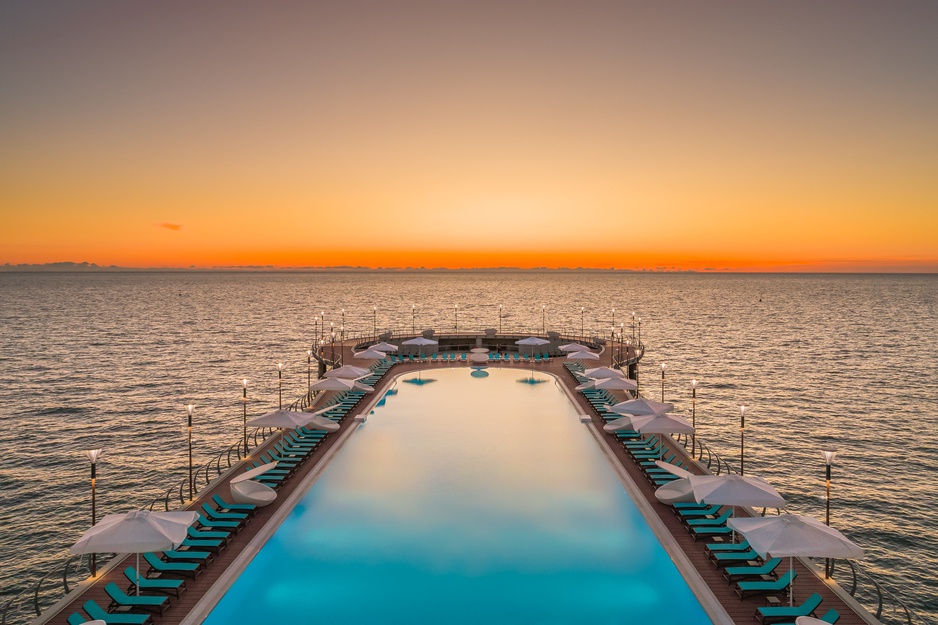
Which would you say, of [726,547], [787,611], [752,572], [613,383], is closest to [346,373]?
[613,383]

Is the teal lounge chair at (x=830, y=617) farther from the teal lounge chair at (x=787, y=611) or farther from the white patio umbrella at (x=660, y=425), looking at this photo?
the white patio umbrella at (x=660, y=425)

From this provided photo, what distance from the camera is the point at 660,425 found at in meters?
19.9

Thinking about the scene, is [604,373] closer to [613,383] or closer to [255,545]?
[613,383]

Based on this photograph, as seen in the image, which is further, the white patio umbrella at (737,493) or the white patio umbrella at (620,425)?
the white patio umbrella at (620,425)

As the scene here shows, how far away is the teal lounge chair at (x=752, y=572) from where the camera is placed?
12.1 meters

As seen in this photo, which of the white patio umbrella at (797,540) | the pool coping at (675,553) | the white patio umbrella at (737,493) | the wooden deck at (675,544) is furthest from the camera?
the white patio umbrella at (737,493)

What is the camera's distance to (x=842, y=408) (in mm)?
38562

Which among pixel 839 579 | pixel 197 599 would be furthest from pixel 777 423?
pixel 197 599

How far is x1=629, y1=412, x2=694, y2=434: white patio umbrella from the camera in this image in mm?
19578

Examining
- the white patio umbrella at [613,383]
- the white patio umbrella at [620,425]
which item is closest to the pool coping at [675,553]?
the white patio umbrella at [620,425]

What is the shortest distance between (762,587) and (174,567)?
12572 mm

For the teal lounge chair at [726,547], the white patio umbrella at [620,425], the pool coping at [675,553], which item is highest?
the white patio umbrella at [620,425]

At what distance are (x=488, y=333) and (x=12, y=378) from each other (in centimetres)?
3998

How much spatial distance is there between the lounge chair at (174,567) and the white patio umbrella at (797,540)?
1187 centimetres
